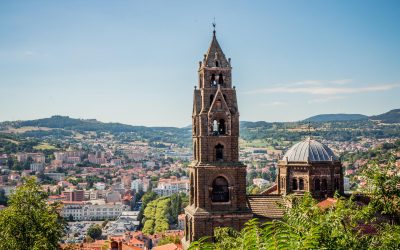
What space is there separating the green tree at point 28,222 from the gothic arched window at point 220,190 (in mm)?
8829

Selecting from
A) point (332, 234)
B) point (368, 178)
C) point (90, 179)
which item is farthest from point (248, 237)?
point (90, 179)

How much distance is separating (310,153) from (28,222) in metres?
18.7

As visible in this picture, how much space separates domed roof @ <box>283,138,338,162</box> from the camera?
3019cm

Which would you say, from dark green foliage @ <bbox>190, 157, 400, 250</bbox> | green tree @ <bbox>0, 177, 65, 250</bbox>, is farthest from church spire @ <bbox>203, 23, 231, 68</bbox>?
dark green foliage @ <bbox>190, 157, 400, 250</bbox>

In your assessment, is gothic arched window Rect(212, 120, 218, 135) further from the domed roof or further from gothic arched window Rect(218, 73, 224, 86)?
the domed roof

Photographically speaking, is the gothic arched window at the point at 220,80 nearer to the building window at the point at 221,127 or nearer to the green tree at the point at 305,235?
the building window at the point at 221,127

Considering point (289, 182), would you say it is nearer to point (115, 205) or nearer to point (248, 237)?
point (248, 237)

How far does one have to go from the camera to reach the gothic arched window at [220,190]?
82.4 feet

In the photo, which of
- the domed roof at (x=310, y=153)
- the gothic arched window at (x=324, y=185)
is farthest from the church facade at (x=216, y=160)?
the domed roof at (x=310, y=153)

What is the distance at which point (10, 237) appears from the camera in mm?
17547

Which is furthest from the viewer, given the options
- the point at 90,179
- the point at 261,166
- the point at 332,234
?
→ the point at 261,166

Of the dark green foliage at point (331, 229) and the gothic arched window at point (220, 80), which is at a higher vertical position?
the gothic arched window at point (220, 80)

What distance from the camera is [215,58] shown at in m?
25.5

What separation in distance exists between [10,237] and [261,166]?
17586 cm
